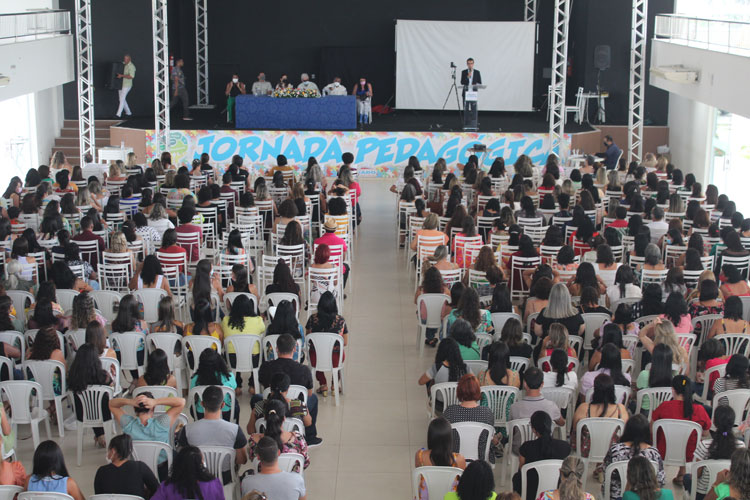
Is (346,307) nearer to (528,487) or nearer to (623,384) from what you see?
(623,384)

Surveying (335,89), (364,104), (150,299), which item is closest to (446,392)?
(150,299)

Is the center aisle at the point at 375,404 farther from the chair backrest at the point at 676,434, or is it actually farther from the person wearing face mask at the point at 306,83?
the person wearing face mask at the point at 306,83

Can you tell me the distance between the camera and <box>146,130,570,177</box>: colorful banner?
20641 mm

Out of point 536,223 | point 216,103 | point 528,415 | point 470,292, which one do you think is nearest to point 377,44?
point 216,103

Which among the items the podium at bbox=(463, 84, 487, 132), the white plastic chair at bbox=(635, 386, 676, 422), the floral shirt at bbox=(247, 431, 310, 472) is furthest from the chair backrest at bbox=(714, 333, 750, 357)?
the podium at bbox=(463, 84, 487, 132)

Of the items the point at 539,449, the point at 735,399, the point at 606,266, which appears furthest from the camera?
the point at 606,266

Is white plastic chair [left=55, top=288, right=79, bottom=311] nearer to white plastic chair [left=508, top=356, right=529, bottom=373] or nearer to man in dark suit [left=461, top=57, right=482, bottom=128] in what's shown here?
white plastic chair [left=508, top=356, right=529, bottom=373]

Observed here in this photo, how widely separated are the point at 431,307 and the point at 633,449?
3.73 m

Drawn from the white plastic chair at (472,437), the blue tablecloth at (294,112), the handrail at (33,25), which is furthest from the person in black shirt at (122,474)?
the blue tablecloth at (294,112)

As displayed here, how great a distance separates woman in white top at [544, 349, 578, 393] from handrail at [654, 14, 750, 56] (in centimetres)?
916

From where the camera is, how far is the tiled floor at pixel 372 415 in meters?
7.34

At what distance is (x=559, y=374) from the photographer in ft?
24.0

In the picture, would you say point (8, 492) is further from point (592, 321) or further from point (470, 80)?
point (470, 80)

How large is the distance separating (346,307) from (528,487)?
593 cm
